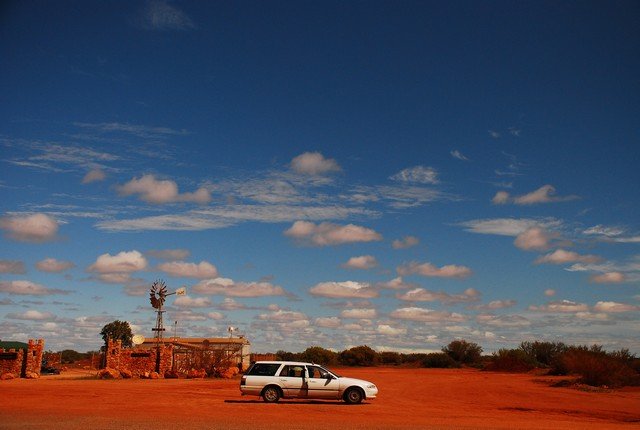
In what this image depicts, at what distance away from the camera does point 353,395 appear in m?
25.0

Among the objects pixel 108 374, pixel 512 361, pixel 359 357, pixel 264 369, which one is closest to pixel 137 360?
pixel 108 374

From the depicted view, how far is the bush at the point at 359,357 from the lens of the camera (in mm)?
89000

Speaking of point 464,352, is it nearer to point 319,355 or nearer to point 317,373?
point 319,355

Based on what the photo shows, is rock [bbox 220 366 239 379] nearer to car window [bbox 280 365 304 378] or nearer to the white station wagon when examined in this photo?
→ the white station wagon

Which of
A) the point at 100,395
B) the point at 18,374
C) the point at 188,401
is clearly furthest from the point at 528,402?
the point at 18,374

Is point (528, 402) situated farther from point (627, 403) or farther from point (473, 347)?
point (473, 347)

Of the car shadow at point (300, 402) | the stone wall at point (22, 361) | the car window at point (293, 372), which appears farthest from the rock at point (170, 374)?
the car window at point (293, 372)

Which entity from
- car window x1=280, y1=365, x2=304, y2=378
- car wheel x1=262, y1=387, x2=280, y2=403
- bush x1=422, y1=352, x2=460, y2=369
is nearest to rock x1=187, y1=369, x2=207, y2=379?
car wheel x1=262, y1=387, x2=280, y2=403

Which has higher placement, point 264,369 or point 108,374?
point 264,369

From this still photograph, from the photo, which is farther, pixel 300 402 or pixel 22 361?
pixel 22 361

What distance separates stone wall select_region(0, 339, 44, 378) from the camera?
43688 millimetres

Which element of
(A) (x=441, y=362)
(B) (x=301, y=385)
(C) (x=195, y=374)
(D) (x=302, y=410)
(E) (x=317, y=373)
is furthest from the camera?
(A) (x=441, y=362)

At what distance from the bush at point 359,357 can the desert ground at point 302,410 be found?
55194mm

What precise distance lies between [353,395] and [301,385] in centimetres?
211
